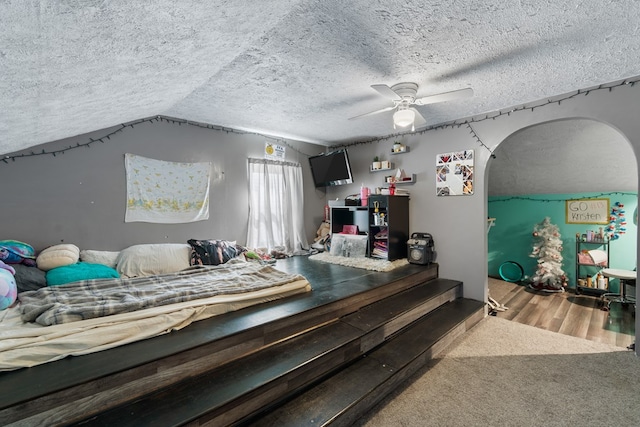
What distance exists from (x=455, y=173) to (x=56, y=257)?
4.28 metres

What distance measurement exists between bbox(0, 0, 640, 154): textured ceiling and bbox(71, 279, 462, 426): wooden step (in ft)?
5.37

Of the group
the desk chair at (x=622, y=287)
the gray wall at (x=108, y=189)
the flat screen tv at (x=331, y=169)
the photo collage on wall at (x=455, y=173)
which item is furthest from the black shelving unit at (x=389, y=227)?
the desk chair at (x=622, y=287)

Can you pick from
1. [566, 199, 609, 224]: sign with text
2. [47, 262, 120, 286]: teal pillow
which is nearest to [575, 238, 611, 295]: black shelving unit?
[566, 199, 609, 224]: sign with text

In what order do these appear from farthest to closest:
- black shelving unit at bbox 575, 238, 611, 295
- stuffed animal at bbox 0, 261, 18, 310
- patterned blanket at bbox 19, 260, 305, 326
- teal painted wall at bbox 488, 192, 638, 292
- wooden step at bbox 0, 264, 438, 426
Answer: black shelving unit at bbox 575, 238, 611, 295
teal painted wall at bbox 488, 192, 638, 292
stuffed animal at bbox 0, 261, 18, 310
patterned blanket at bbox 19, 260, 305, 326
wooden step at bbox 0, 264, 438, 426

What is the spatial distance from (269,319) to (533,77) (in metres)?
2.91

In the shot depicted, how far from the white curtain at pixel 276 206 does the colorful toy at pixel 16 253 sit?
7.24 ft

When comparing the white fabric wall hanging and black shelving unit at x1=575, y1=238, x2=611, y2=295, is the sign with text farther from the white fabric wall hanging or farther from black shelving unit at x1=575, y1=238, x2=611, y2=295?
the white fabric wall hanging

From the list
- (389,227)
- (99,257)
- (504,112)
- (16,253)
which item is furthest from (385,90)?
(16,253)

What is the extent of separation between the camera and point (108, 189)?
115 inches

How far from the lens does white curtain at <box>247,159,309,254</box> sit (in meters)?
4.12

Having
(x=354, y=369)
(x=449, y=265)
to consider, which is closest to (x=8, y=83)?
(x=354, y=369)

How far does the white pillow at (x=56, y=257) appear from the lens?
2.38 metres

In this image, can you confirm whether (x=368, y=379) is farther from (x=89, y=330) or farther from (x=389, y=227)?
(x=389, y=227)

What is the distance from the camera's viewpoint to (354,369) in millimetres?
1949
